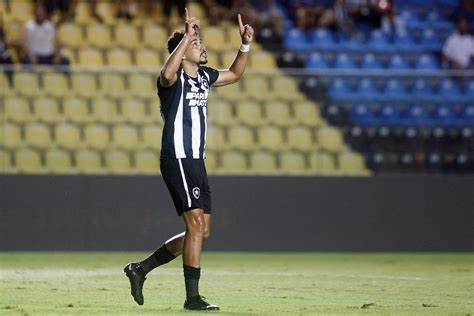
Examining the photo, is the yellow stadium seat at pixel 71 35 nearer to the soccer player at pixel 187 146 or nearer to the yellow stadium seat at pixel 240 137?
the yellow stadium seat at pixel 240 137

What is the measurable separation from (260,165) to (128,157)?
1890 millimetres

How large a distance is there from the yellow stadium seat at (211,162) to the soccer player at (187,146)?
21.4 feet

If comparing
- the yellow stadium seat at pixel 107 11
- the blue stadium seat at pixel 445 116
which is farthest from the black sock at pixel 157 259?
the yellow stadium seat at pixel 107 11

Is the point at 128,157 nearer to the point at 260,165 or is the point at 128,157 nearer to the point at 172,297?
the point at 260,165

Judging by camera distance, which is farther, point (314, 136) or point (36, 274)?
point (314, 136)

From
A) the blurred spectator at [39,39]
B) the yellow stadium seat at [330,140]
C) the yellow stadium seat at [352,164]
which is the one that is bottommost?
the yellow stadium seat at [352,164]

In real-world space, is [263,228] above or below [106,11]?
below

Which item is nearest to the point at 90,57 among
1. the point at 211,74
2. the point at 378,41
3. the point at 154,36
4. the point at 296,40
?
the point at 154,36

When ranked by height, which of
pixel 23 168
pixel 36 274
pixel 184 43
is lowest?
pixel 36 274

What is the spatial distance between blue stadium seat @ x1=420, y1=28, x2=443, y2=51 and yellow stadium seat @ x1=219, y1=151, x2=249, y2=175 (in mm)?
5175

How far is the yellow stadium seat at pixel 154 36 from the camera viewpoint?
61.2 feet

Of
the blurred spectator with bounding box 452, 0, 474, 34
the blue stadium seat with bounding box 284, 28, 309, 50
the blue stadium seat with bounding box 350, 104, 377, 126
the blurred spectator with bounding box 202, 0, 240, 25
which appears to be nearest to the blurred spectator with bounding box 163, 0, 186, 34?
the blurred spectator with bounding box 202, 0, 240, 25

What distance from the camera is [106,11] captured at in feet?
62.6

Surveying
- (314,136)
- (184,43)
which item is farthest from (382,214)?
(184,43)
